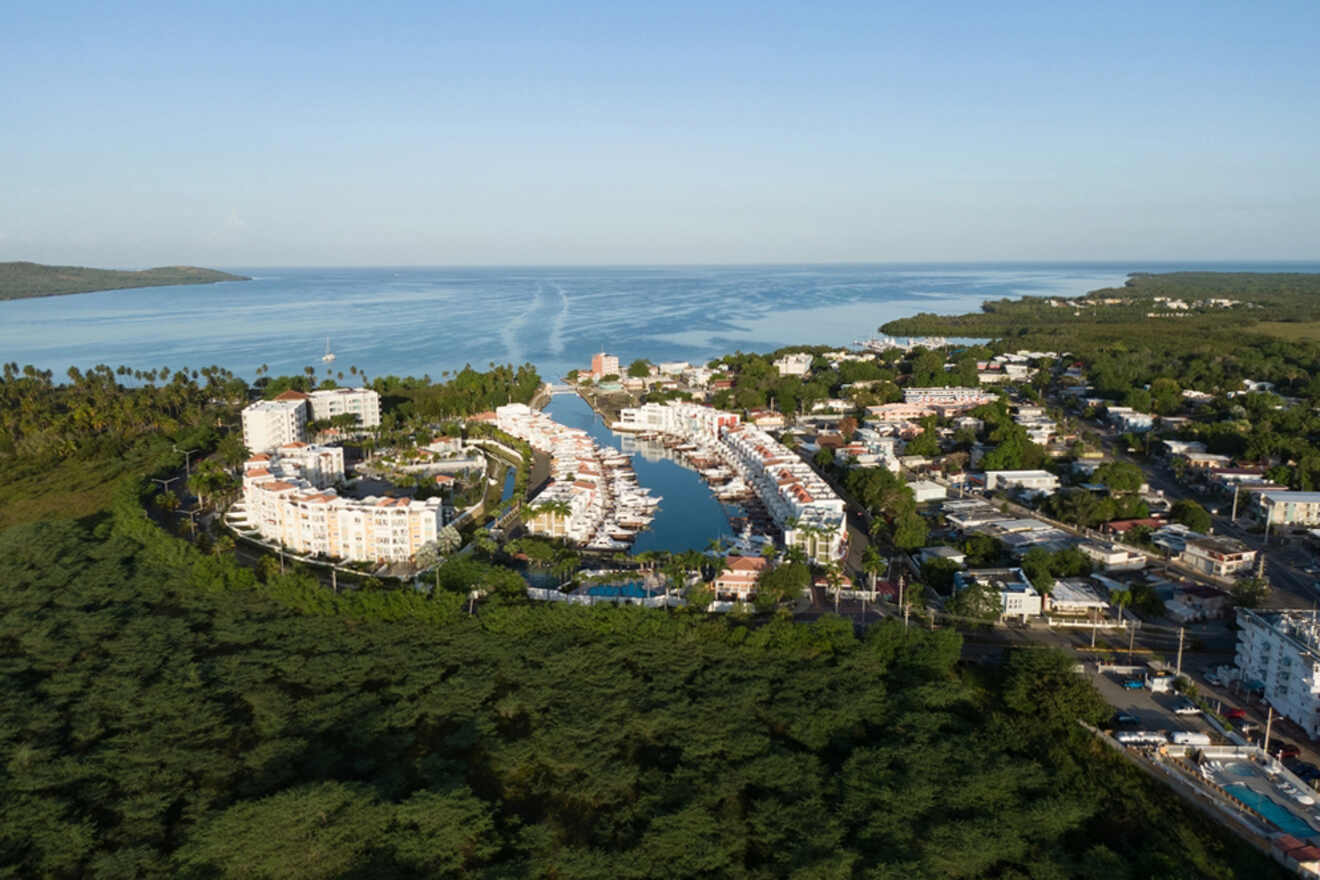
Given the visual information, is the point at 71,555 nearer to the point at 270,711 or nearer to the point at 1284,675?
the point at 270,711

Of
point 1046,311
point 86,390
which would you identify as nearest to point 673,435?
point 86,390

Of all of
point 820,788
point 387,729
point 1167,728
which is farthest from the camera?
point 1167,728

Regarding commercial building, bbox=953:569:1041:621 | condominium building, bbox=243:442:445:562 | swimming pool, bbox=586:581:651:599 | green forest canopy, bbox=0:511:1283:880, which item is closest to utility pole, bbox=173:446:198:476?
condominium building, bbox=243:442:445:562

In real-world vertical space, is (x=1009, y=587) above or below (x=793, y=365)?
below

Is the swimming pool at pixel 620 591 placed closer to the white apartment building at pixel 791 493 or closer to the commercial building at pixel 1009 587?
the white apartment building at pixel 791 493

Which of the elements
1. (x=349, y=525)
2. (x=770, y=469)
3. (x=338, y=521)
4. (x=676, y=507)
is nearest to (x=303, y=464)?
(x=338, y=521)

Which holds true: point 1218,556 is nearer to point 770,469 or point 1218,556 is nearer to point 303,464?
point 770,469
